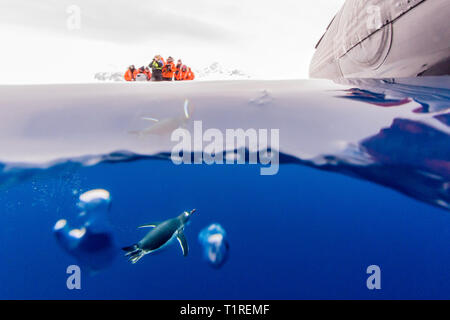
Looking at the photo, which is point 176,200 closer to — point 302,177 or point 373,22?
point 302,177

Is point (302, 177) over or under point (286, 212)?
over

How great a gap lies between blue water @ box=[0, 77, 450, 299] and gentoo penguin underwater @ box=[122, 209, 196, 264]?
66 millimetres

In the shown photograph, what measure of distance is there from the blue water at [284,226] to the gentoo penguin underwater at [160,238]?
0.22 ft

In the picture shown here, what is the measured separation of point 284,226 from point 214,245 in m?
0.55

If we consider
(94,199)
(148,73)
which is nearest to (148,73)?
(148,73)

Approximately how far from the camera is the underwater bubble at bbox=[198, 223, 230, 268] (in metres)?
2.02

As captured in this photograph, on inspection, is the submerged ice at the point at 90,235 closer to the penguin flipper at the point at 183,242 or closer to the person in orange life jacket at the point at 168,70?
the penguin flipper at the point at 183,242

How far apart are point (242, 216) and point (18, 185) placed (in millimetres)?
1915

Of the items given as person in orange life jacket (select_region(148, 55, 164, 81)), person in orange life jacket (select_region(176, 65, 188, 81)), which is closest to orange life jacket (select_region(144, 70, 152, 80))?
person in orange life jacket (select_region(148, 55, 164, 81))

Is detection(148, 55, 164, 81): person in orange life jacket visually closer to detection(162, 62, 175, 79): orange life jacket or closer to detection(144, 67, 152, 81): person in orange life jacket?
detection(162, 62, 175, 79): orange life jacket

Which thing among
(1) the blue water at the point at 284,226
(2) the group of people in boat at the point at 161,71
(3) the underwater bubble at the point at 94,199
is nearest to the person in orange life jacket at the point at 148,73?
(2) the group of people in boat at the point at 161,71

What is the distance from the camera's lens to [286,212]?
2.15 m
